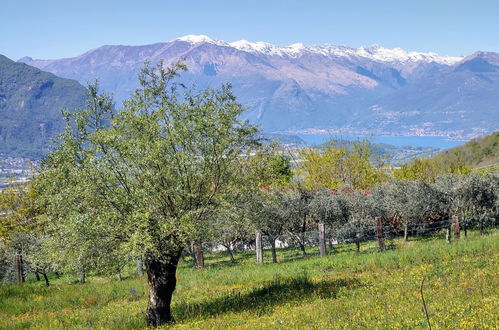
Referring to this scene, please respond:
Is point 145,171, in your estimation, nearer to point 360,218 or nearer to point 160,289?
point 160,289

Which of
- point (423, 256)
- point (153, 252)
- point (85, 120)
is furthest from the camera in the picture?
point (423, 256)

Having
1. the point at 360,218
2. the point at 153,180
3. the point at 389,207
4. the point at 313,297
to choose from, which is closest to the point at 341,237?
the point at 360,218

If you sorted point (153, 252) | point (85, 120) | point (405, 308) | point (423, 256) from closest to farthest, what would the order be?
point (405, 308), point (153, 252), point (85, 120), point (423, 256)

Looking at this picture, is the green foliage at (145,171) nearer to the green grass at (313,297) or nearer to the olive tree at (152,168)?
the olive tree at (152,168)

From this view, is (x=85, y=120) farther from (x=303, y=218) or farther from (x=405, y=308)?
(x=303, y=218)

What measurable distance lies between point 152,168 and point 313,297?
657cm

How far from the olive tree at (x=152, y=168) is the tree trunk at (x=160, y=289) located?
1.2 inches

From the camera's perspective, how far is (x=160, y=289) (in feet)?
46.2

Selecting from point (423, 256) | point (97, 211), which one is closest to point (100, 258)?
point (97, 211)

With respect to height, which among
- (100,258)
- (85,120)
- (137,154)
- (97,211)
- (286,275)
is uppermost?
(85,120)

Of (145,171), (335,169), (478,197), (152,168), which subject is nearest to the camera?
(145,171)

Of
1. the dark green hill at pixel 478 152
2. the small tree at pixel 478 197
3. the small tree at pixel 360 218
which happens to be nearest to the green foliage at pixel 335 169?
the small tree at pixel 360 218

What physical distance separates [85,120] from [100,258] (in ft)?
14.6

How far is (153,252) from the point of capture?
43.0 feet
